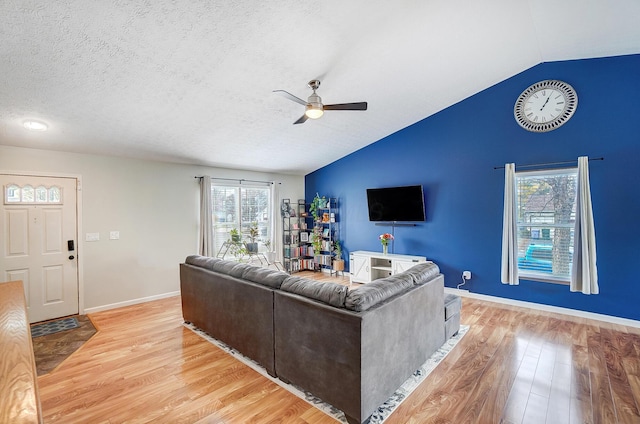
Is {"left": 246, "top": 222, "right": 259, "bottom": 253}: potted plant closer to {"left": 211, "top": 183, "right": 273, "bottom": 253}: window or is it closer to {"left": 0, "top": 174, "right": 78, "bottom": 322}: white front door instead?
{"left": 211, "top": 183, "right": 273, "bottom": 253}: window

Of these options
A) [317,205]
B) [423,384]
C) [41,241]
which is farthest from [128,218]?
[423,384]

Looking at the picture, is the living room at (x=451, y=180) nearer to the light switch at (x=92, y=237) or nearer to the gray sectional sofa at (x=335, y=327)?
the light switch at (x=92, y=237)

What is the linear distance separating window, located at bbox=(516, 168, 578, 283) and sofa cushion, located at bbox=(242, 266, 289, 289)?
3.80 meters

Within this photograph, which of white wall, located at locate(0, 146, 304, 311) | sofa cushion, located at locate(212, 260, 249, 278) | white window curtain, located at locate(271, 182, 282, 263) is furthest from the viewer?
white window curtain, located at locate(271, 182, 282, 263)

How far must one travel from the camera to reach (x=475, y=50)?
353 cm

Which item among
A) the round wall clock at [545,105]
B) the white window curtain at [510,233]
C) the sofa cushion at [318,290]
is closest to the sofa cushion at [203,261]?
the sofa cushion at [318,290]

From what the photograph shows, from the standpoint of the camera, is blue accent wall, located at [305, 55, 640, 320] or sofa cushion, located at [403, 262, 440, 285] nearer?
sofa cushion, located at [403, 262, 440, 285]

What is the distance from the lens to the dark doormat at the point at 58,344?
9.43 feet

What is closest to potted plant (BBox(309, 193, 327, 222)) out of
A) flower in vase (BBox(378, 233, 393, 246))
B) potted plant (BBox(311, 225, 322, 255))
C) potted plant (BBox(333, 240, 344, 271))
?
potted plant (BBox(311, 225, 322, 255))

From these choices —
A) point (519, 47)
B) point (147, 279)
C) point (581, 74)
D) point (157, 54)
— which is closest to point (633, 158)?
point (581, 74)

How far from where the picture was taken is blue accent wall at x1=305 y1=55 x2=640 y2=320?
368 cm

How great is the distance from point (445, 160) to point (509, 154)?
3.10 feet

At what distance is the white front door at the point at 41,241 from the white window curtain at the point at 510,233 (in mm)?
6307

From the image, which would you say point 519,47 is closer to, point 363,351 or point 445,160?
point 445,160
